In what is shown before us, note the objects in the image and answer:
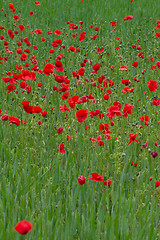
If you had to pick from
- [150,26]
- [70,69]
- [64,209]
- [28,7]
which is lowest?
[64,209]

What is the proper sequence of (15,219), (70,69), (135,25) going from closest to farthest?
1. (15,219)
2. (70,69)
3. (135,25)

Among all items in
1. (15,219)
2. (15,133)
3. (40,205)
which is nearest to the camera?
(15,219)

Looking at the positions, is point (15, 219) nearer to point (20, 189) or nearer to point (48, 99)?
point (20, 189)

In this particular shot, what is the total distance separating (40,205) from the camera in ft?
5.96

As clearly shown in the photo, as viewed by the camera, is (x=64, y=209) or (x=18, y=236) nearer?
(x=18, y=236)

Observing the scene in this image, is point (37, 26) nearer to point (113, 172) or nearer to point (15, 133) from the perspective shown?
point (15, 133)

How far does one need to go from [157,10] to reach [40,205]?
25.3 ft

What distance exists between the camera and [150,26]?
23.8ft

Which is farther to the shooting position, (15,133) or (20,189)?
(15,133)

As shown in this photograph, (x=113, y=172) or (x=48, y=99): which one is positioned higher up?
(x=48, y=99)

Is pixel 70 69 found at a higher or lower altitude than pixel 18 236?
higher

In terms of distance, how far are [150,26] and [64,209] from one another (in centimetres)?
610

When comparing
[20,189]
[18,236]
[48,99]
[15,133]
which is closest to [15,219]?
[18,236]

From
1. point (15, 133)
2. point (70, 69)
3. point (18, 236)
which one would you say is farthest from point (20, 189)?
point (70, 69)
